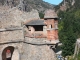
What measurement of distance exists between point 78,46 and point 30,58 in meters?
25.3

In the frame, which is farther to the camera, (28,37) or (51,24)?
(28,37)

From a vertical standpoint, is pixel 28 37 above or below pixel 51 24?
below

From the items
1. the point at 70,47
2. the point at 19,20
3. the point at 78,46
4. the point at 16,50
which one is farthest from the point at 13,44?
the point at 70,47

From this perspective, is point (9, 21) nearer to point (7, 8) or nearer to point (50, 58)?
point (7, 8)

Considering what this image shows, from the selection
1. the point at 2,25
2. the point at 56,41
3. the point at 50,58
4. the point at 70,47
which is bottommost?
the point at 70,47

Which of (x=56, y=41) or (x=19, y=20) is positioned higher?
(x=19, y=20)

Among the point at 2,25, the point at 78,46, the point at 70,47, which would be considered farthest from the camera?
the point at 70,47

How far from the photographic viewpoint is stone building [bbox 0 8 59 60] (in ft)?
71.6

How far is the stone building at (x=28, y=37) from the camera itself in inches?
859

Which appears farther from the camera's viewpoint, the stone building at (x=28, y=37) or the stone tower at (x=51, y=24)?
the stone tower at (x=51, y=24)

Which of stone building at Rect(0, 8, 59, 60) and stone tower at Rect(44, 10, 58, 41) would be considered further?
stone tower at Rect(44, 10, 58, 41)

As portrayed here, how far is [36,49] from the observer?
867 inches

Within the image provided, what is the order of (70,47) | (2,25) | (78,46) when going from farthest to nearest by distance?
(70,47) → (78,46) → (2,25)

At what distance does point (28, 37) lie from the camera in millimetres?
22375
